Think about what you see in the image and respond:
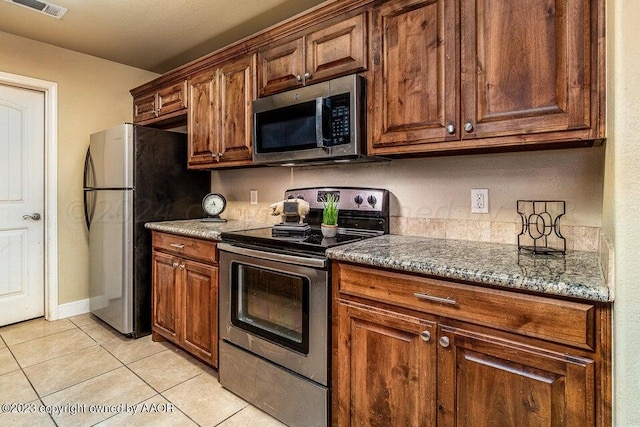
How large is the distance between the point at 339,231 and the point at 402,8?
1203 millimetres

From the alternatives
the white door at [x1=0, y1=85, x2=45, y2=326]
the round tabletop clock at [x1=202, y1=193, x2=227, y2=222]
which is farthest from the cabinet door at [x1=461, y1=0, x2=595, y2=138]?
the white door at [x1=0, y1=85, x2=45, y2=326]

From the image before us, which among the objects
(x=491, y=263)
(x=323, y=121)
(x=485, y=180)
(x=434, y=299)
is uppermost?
(x=323, y=121)

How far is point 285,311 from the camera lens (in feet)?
5.48

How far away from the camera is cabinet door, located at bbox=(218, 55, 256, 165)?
227 centimetres

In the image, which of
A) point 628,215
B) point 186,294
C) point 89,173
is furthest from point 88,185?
point 628,215

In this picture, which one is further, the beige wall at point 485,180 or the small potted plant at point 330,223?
the small potted plant at point 330,223

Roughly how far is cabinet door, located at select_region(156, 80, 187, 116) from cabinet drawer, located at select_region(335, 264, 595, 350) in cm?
215

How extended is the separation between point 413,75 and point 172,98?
7.05 ft

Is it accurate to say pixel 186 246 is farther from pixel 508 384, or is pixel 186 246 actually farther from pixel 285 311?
pixel 508 384

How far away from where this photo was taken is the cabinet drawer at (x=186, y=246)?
2076 millimetres

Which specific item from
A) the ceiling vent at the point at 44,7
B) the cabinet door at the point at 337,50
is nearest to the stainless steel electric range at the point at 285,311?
the cabinet door at the point at 337,50

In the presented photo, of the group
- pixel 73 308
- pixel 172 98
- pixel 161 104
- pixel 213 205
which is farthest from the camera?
pixel 73 308

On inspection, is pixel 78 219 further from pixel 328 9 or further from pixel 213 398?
pixel 328 9

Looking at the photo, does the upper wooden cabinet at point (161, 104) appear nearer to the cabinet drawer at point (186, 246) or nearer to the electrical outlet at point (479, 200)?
the cabinet drawer at point (186, 246)
